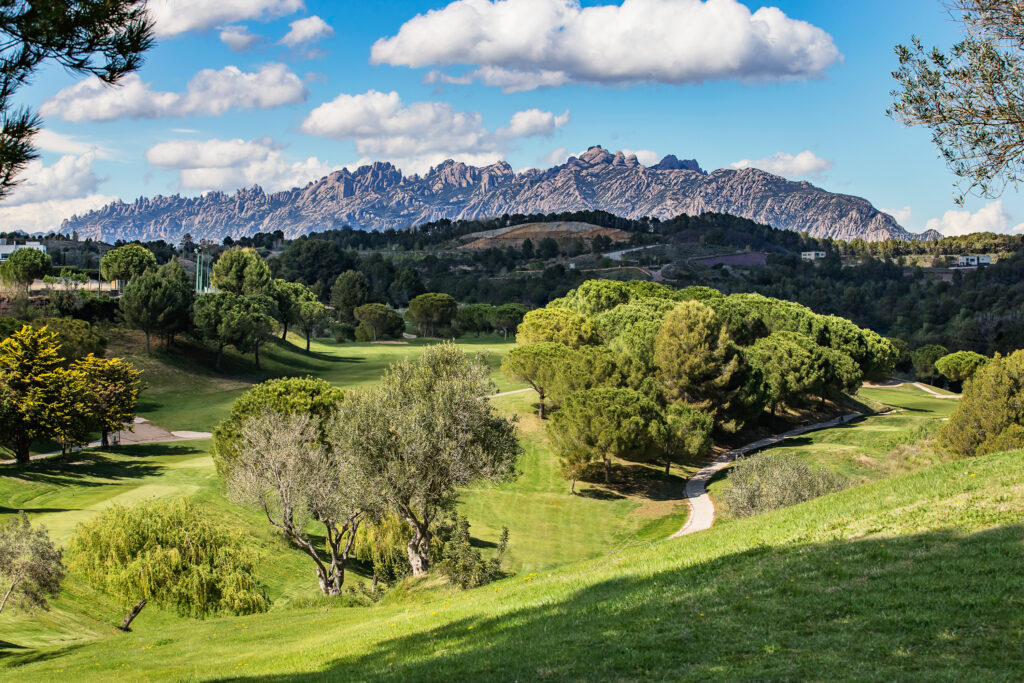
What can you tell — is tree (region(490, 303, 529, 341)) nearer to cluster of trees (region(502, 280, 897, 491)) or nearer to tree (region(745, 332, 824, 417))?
cluster of trees (region(502, 280, 897, 491))

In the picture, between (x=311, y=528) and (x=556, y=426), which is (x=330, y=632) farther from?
(x=556, y=426)

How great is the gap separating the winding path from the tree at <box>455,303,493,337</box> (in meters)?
63.2

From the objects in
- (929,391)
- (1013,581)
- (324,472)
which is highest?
(1013,581)

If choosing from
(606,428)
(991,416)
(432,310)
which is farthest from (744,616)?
(432,310)

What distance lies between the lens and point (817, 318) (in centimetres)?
9650

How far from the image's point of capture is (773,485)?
38.9 metres

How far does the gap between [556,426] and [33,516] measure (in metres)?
33.3

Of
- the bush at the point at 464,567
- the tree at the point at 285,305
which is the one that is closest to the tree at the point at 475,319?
the tree at the point at 285,305

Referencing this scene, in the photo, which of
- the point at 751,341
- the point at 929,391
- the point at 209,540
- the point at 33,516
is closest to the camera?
the point at 209,540

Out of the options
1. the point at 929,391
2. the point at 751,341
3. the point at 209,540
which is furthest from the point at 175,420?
the point at 929,391

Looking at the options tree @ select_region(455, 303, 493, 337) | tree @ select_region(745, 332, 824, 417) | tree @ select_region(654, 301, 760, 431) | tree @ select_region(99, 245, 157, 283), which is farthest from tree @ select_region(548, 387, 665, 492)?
tree @ select_region(99, 245, 157, 283)

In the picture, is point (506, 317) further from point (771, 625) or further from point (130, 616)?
point (771, 625)

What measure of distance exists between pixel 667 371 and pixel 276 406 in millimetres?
38417

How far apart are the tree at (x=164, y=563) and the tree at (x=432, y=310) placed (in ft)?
336
